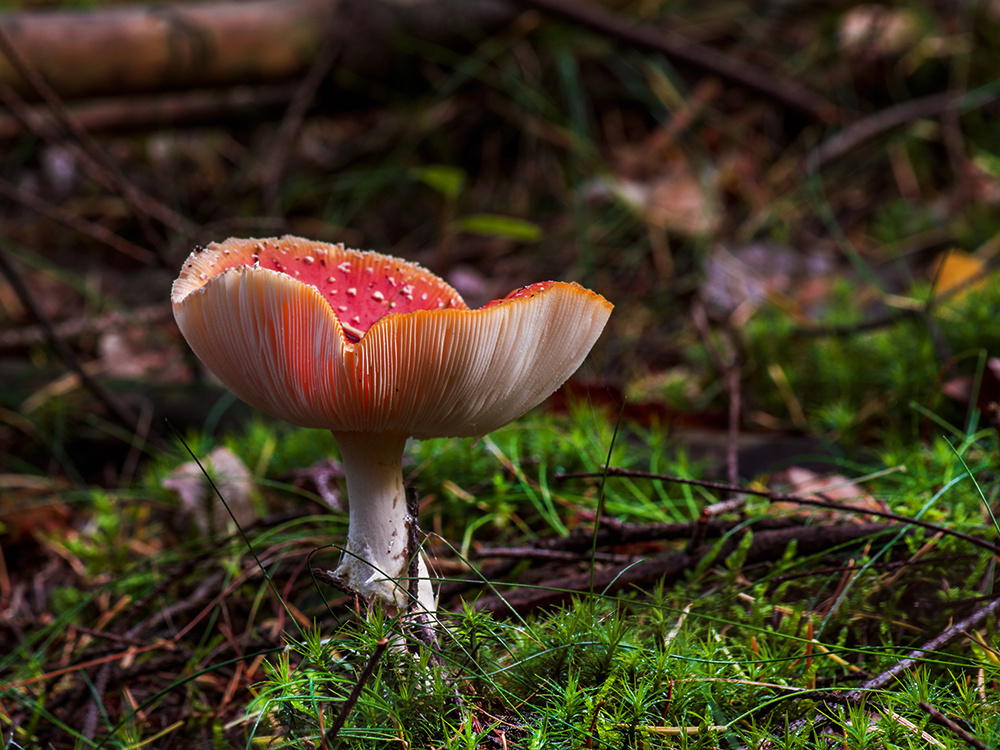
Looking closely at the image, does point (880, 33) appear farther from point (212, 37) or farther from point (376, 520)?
point (376, 520)

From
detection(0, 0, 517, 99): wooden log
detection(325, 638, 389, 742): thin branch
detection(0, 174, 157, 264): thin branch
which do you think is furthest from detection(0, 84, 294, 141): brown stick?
detection(325, 638, 389, 742): thin branch

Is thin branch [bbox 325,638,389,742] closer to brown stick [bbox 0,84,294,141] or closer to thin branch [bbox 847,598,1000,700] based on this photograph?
thin branch [bbox 847,598,1000,700]

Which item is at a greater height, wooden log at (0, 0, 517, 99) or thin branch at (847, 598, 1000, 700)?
wooden log at (0, 0, 517, 99)

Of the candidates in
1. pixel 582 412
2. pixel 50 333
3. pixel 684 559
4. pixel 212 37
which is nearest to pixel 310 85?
pixel 212 37

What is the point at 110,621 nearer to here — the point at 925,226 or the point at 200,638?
the point at 200,638

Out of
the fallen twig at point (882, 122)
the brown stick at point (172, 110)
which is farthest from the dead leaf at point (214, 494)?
the fallen twig at point (882, 122)
